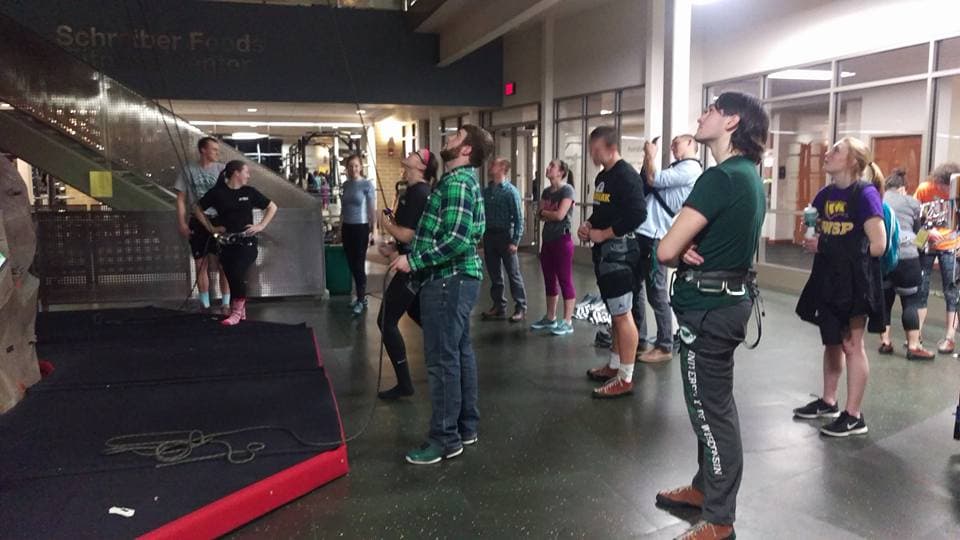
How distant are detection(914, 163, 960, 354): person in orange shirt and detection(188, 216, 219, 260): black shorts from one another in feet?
19.0

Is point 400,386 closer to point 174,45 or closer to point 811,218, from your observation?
point 811,218

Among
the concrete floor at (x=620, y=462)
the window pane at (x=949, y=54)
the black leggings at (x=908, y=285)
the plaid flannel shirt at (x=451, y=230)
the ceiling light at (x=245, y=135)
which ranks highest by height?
the ceiling light at (x=245, y=135)

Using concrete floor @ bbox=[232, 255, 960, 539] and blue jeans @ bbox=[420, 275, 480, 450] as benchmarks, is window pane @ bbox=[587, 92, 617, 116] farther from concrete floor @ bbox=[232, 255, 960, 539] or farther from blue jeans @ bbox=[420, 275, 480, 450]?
blue jeans @ bbox=[420, 275, 480, 450]

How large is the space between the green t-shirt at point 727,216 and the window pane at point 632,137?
316 inches

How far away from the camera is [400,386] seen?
4277 millimetres

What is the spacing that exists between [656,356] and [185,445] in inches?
127

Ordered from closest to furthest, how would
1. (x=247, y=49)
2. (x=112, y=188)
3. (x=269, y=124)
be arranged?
1. (x=112, y=188)
2. (x=247, y=49)
3. (x=269, y=124)

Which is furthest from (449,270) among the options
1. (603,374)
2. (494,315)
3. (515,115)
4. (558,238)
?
(515,115)

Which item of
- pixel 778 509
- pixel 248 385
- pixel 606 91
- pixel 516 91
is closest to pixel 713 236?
pixel 778 509

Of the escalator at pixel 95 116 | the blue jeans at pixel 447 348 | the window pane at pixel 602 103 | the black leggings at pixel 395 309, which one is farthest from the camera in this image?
the window pane at pixel 602 103

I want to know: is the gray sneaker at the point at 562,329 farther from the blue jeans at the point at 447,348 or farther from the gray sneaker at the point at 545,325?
the blue jeans at the point at 447,348

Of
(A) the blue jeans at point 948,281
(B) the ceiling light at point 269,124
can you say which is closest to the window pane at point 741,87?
(A) the blue jeans at point 948,281

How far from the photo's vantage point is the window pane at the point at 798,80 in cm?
785

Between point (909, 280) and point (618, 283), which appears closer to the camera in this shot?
point (618, 283)
